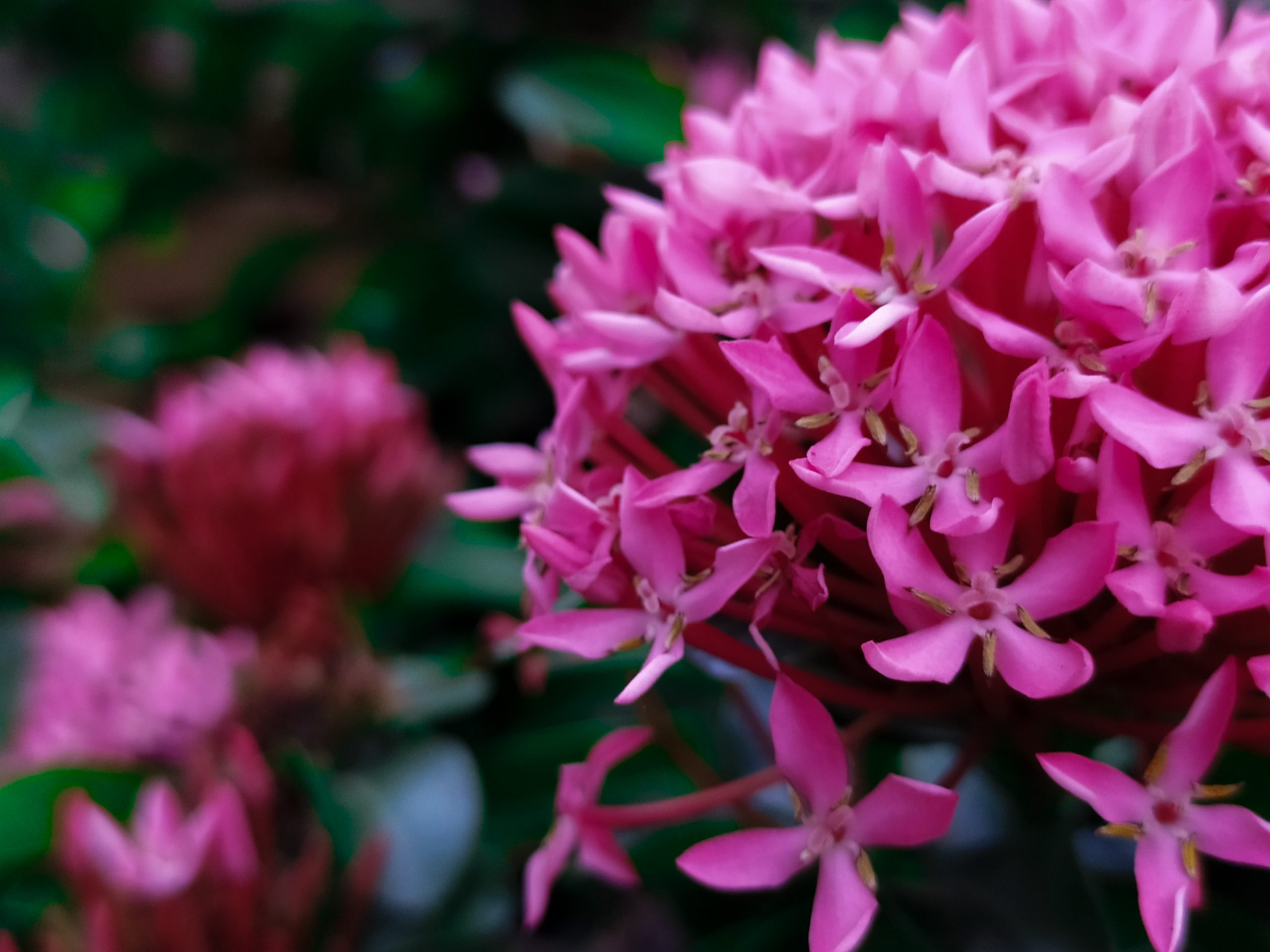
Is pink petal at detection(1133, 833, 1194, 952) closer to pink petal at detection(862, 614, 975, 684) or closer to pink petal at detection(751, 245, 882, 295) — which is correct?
pink petal at detection(862, 614, 975, 684)

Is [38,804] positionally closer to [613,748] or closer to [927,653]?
[613,748]

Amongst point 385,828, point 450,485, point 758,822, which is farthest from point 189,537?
point 758,822

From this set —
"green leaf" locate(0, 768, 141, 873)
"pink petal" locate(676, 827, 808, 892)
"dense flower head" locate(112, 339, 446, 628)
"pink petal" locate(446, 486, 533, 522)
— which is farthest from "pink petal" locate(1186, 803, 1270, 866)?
"dense flower head" locate(112, 339, 446, 628)

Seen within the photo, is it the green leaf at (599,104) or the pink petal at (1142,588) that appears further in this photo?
the green leaf at (599,104)

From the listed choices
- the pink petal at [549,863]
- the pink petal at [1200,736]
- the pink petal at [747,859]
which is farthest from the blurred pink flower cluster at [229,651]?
the pink petal at [1200,736]

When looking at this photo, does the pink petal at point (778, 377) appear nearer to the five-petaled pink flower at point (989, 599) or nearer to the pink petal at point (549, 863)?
the five-petaled pink flower at point (989, 599)

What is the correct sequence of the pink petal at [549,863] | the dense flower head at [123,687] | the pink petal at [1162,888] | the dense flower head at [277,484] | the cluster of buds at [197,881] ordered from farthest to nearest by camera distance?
1. the dense flower head at [277,484]
2. the dense flower head at [123,687]
3. the cluster of buds at [197,881]
4. the pink petal at [549,863]
5. the pink petal at [1162,888]

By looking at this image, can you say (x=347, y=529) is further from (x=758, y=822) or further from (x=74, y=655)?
(x=758, y=822)

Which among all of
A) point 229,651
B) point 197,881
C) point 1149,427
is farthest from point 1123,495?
point 229,651
